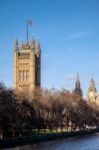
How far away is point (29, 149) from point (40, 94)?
6740 cm

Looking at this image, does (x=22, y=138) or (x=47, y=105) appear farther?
(x=47, y=105)

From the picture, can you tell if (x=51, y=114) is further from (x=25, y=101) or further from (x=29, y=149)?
(x=29, y=149)

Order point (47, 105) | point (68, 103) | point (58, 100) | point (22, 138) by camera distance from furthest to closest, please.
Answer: point (68, 103)
point (58, 100)
point (47, 105)
point (22, 138)

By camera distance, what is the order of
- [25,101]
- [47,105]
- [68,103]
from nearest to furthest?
[25,101]
[47,105]
[68,103]

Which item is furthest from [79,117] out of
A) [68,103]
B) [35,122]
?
[35,122]

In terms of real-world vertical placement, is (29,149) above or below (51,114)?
below

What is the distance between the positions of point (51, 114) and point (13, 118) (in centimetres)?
3866

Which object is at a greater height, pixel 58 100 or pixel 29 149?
pixel 58 100

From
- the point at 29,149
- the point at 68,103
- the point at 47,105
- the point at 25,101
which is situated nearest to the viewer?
the point at 29,149

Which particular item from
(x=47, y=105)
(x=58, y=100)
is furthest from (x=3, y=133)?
(x=58, y=100)

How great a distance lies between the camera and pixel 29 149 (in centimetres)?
9356

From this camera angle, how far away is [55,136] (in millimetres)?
132250

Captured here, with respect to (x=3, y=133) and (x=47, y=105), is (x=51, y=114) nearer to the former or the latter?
(x=47, y=105)

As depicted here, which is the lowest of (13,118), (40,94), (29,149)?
(29,149)
